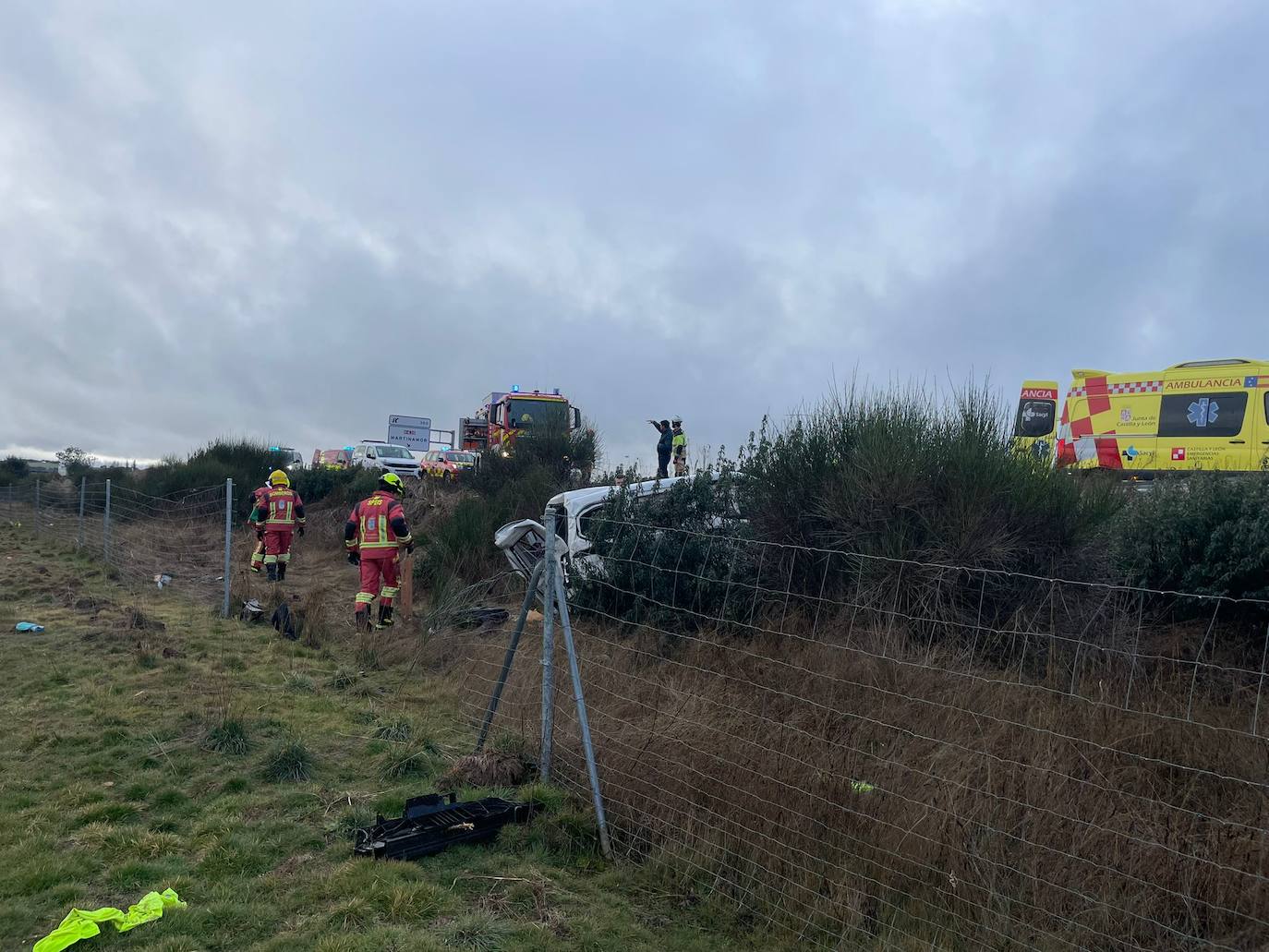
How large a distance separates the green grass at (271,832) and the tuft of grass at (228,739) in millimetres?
12

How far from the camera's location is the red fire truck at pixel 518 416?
21703 millimetres

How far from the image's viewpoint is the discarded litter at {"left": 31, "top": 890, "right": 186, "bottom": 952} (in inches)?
128

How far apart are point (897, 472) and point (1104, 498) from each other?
1.65 meters

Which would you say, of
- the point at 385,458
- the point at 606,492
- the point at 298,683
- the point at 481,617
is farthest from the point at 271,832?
the point at 385,458

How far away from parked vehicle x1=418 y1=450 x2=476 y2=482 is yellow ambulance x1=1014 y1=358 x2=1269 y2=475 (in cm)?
1171

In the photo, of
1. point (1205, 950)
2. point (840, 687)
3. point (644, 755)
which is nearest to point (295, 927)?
point (644, 755)

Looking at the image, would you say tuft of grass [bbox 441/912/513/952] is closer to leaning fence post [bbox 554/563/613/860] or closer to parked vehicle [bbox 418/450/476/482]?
leaning fence post [bbox 554/563/613/860]

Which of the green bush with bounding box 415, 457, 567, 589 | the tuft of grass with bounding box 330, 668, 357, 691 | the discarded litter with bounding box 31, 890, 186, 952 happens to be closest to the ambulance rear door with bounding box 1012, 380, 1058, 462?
the green bush with bounding box 415, 457, 567, 589

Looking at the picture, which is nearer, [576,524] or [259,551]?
[576,524]

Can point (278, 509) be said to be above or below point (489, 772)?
above

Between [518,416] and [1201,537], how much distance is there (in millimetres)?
18933

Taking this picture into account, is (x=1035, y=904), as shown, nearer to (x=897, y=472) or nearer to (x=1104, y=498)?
(x=897, y=472)

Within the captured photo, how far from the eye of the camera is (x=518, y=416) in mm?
23703

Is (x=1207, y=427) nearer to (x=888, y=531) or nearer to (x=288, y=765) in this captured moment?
(x=888, y=531)
